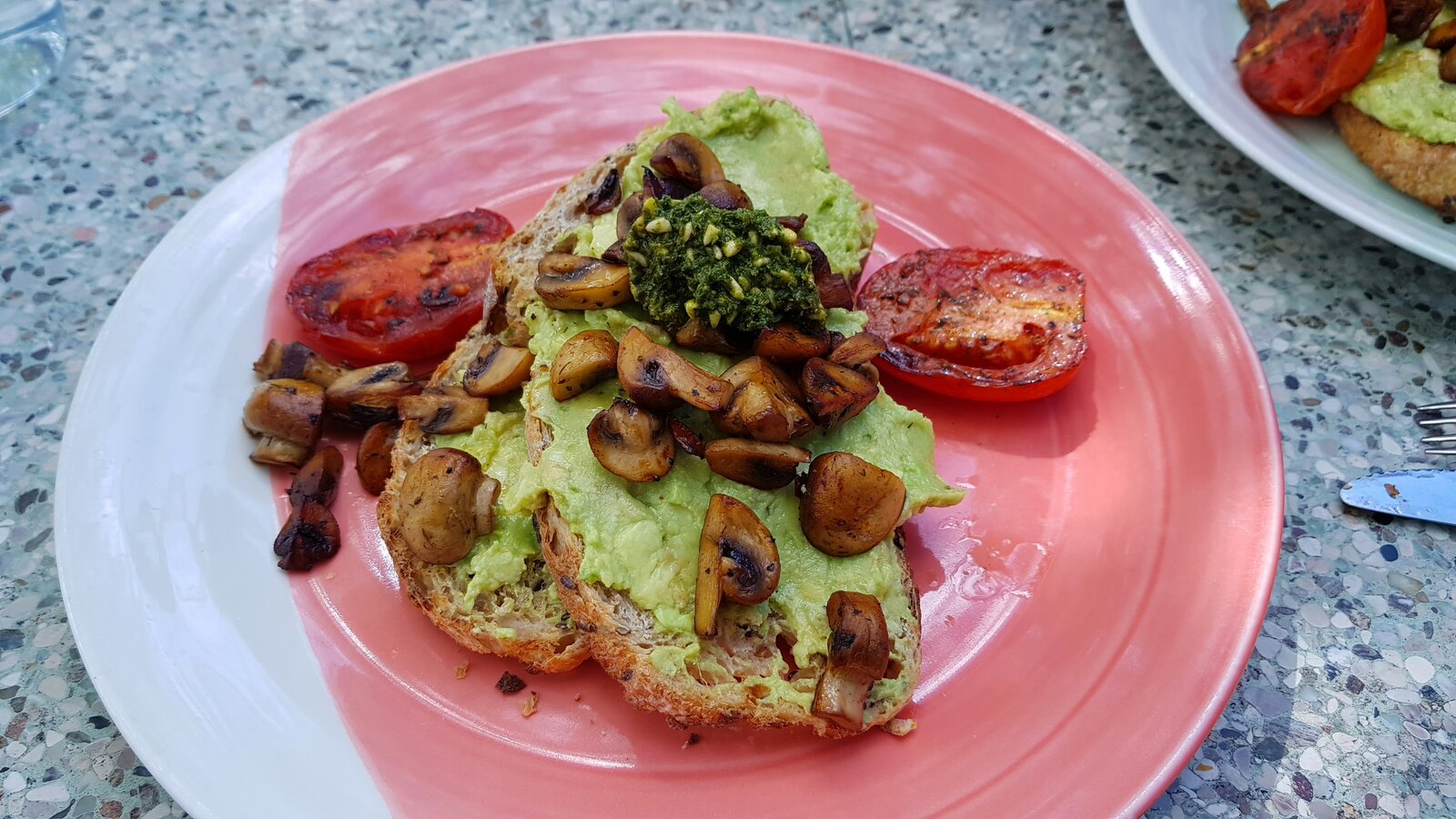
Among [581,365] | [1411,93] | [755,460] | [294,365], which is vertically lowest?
[294,365]

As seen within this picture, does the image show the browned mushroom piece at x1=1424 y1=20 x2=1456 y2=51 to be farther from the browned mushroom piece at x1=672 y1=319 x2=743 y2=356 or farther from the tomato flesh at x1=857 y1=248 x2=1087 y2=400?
the browned mushroom piece at x1=672 y1=319 x2=743 y2=356

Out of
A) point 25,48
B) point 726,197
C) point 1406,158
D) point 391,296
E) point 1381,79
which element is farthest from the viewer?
point 25,48

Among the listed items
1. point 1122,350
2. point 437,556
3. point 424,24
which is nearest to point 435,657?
point 437,556

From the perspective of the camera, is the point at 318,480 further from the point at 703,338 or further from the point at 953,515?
the point at 953,515

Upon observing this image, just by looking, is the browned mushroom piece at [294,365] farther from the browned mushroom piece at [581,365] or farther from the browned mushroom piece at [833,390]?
the browned mushroom piece at [833,390]

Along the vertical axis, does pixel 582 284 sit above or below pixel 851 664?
above

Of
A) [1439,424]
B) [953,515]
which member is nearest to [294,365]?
[953,515]
